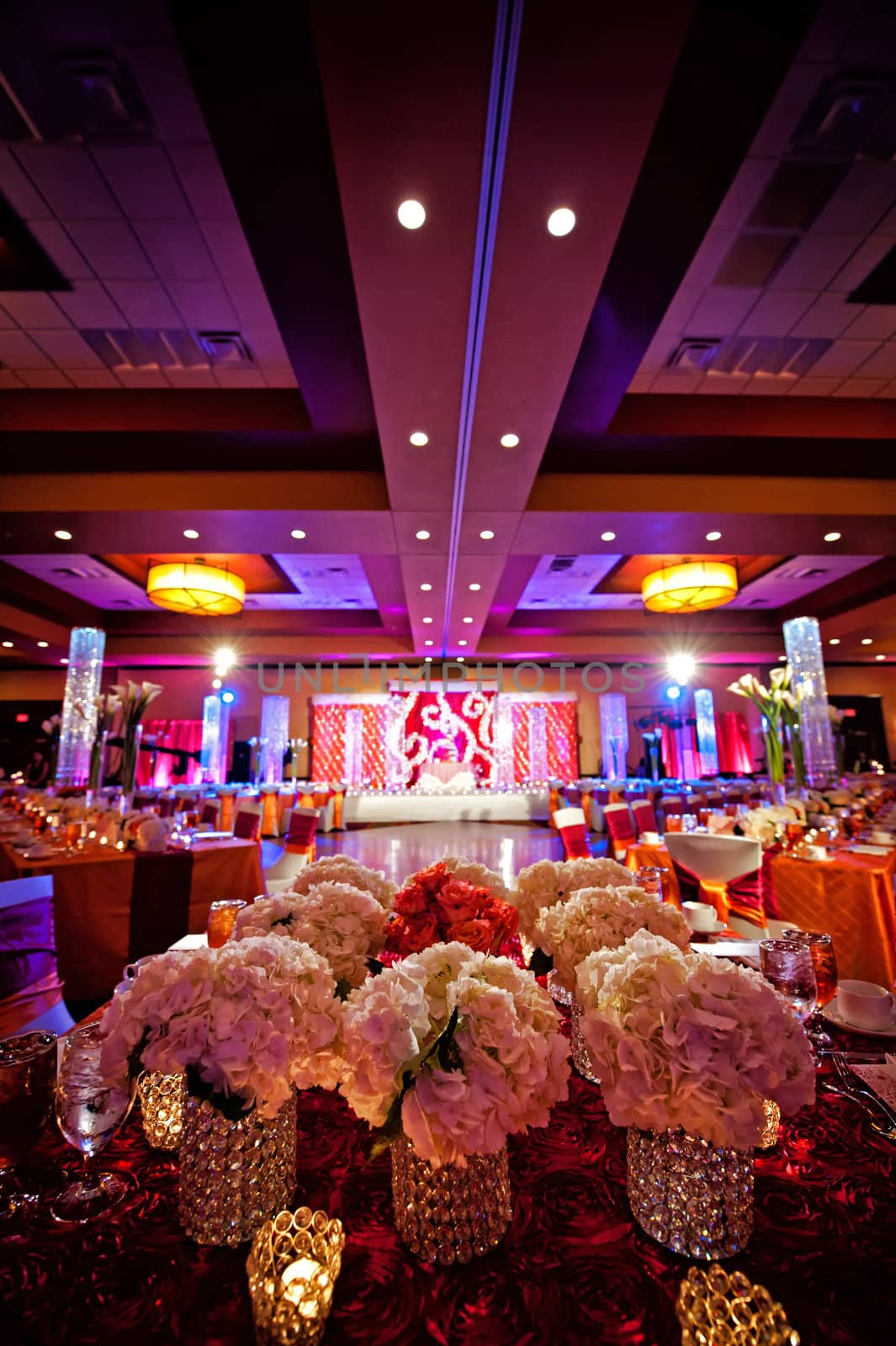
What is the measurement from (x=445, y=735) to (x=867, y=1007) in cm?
1337

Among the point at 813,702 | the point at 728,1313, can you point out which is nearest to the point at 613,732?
the point at 813,702

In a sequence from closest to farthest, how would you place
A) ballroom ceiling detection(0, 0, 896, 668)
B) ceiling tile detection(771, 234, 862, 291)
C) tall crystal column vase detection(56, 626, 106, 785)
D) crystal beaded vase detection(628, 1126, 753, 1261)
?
crystal beaded vase detection(628, 1126, 753, 1261), ballroom ceiling detection(0, 0, 896, 668), ceiling tile detection(771, 234, 862, 291), tall crystal column vase detection(56, 626, 106, 785)

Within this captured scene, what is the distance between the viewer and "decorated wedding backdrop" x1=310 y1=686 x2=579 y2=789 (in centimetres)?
1413

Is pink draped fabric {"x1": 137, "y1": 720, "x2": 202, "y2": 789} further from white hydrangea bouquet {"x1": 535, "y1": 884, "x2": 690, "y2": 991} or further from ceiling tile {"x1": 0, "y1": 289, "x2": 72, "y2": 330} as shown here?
white hydrangea bouquet {"x1": 535, "y1": 884, "x2": 690, "y2": 991}

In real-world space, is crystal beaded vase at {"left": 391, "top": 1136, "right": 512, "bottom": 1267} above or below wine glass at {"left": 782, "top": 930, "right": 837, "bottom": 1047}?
below

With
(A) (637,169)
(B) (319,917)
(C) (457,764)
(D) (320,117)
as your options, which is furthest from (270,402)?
(C) (457,764)

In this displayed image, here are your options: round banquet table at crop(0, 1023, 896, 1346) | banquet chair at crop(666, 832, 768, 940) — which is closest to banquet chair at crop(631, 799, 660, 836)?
banquet chair at crop(666, 832, 768, 940)

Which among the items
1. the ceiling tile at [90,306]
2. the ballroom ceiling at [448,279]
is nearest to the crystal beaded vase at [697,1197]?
the ballroom ceiling at [448,279]

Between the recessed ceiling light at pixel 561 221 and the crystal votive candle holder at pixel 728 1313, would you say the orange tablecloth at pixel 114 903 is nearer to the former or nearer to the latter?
the crystal votive candle holder at pixel 728 1313

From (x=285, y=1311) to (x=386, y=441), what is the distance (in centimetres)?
405

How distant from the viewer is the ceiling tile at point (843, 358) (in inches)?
148

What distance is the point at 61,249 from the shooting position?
3.03 meters

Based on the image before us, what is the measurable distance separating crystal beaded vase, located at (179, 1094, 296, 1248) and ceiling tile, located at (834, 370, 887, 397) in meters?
5.27

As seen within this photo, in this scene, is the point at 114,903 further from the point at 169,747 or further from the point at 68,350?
the point at 169,747
